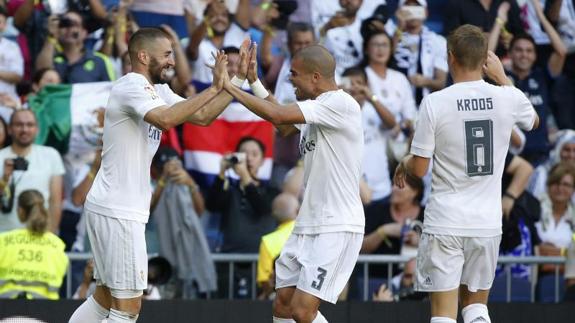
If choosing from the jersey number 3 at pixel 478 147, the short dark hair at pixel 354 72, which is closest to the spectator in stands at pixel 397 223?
the short dark hair at pixel 354 72

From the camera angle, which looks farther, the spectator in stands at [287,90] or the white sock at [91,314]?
the spectator in stands at [287,90]

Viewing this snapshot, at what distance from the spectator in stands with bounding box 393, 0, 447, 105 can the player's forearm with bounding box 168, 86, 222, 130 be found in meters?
5.69

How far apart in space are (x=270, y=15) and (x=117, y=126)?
527 cm

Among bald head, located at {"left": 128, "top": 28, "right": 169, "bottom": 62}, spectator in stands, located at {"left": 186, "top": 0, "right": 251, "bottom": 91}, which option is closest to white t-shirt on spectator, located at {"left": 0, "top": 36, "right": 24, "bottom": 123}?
spectator in stands, located at {"left": 186, "top": 0, "right": 251, "bottom": 91}

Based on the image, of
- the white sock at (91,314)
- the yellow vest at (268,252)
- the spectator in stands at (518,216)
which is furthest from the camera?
the spectator in stands at (518,216)

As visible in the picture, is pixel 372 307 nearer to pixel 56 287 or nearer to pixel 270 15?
pixel 56 287

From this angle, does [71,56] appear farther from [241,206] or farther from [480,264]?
[480,264]

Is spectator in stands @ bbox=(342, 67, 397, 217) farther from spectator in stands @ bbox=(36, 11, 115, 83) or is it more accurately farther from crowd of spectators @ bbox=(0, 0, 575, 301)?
spectator in stands @ bbox=(36, 11, 115, 83)

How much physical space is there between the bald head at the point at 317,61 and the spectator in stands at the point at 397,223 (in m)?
3.88

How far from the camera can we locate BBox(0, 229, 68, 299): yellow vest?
12062 millimetres

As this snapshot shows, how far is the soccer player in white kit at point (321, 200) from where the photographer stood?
9258 millimetres

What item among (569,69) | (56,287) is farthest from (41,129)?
(569,69)

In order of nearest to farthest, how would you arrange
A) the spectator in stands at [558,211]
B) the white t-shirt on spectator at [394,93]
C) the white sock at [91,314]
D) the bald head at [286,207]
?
1. the white sock at [91,314]
2. the bald head at [286,207]
3. the spectator in stands at [558,211]
4. the white t-shirt on spectator at [394,93]

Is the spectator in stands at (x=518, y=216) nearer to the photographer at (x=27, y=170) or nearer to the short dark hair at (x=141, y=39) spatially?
the photographer at (x=27, y=170)
